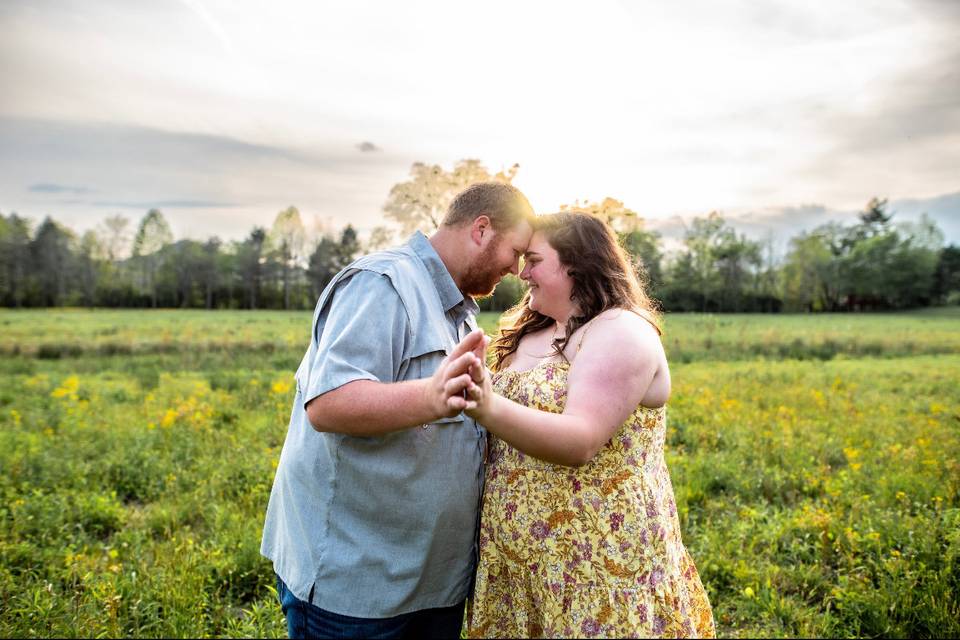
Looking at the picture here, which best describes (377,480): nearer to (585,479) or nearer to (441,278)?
(585,479)

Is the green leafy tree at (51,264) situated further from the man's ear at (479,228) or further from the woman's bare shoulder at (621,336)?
the woman's bare shoulder at (621,336)

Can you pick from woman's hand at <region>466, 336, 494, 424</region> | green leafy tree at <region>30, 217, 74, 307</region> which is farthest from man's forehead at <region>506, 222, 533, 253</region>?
green leafy tree at <region>30, 217, 74, 307</region>

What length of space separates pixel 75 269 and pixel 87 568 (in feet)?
166

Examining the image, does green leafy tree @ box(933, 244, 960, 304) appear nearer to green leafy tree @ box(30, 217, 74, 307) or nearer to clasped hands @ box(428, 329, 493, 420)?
clasped hands @ box(428, 329, 493, 420)

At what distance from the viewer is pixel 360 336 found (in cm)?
198

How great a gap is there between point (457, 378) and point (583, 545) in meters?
0.90

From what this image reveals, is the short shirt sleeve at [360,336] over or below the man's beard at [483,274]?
below

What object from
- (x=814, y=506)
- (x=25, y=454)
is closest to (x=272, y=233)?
(x=25, y=454)

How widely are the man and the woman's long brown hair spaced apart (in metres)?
0.56

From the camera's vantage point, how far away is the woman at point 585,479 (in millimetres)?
2010

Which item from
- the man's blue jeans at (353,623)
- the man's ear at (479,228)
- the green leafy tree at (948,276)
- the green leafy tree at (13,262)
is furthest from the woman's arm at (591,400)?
the green leafy tree at (13,262)

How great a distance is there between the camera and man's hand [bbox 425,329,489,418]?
1.70 m

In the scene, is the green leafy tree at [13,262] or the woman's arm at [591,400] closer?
the woman's arm at [591,400]

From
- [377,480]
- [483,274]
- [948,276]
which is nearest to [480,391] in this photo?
[377,480]
